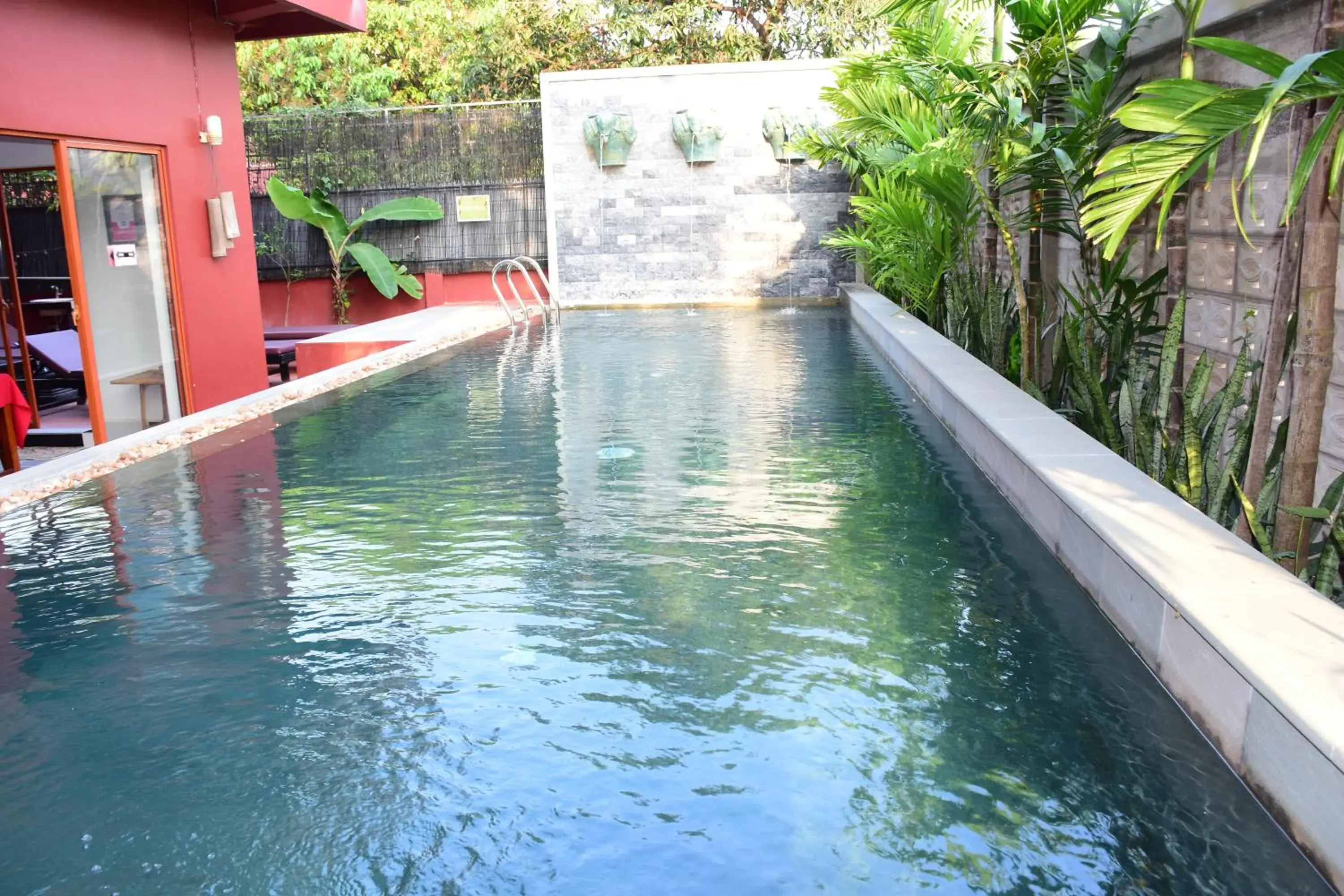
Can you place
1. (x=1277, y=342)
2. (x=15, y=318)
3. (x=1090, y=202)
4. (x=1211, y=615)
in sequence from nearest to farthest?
(x=1211, y=615), (x=1277, y=342), (x=1090, y=202), (x=15, y=318)

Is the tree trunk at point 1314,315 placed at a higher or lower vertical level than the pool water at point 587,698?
higher

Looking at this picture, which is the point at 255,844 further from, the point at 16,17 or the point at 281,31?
the point at 281,31

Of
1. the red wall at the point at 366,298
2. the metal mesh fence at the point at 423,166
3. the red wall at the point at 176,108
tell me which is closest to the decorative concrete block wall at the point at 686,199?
the metal mesh fence at the point at 423,166

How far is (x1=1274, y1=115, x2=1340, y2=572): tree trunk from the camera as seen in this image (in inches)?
119

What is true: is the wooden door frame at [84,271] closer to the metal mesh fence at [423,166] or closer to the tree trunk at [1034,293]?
the tree trunk at [1034,293]

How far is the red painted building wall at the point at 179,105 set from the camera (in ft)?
23.1

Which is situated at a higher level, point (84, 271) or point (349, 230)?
point (349, 230)

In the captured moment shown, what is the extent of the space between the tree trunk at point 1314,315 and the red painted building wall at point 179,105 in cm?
679

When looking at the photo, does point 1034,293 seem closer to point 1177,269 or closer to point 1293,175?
point 1177,269

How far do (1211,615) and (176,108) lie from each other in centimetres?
830

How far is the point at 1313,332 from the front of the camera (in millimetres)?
3072

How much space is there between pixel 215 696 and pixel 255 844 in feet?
2.71

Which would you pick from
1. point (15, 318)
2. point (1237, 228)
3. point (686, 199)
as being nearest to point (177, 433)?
point (15, 318)

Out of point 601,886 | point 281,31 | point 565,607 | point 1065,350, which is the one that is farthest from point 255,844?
point 281,31
